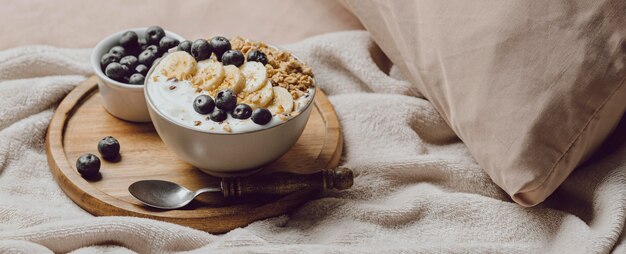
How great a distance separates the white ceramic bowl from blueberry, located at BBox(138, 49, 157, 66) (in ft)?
0.33

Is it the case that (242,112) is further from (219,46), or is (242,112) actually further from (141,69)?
(141,69)

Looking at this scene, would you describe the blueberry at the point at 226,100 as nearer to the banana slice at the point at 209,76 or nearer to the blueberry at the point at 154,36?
the banana slice at the point at 209,76

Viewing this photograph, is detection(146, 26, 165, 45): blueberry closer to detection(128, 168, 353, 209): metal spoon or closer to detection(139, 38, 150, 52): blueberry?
detection(139, 38, 150, 52): blueberry

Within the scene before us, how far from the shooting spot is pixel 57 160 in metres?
0.99

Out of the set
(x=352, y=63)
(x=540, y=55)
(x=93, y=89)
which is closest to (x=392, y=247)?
(x=540, y=55)

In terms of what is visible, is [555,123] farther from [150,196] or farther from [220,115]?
[150,196]

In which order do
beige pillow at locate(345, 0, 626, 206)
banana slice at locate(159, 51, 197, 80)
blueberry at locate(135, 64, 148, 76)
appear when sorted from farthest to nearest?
blueberry at locate(135, 64, 148, 76), banana slice at locate(159, 51, 197, 80), beige pillow at locate(345, 0, 626, 206)

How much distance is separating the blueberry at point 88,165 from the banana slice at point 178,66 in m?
0.14

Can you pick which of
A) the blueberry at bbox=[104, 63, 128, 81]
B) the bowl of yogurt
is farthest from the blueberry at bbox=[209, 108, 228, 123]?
the blueberry at bbox=[104, 63, 128, 81]

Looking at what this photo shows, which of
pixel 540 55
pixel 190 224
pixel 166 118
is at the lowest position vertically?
pixel 190 224

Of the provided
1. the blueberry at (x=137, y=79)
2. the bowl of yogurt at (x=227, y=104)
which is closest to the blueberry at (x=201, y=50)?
the bowl of yogurt at (x=227, y=104)

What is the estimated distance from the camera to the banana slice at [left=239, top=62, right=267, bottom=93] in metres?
0.93

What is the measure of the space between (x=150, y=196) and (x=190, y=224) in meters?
0.06

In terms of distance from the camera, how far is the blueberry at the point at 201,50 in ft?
3.19
